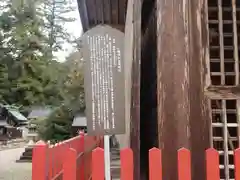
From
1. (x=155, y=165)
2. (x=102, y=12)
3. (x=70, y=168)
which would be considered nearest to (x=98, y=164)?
(x=70, y=168)

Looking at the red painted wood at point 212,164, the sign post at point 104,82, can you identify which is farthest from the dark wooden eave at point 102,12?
the red painted wood at point 212,164

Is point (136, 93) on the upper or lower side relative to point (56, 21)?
lower

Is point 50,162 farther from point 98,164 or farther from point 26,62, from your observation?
point 26,62

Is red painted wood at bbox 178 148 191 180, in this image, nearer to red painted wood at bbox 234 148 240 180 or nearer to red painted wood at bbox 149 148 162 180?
red painted wood at bbox 149 148 162 180

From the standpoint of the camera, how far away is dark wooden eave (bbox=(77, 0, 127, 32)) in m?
7.37

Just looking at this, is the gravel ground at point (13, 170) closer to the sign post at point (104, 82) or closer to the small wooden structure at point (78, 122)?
the small wooden structure at point (78, 122)

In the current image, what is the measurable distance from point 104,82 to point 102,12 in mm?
5813

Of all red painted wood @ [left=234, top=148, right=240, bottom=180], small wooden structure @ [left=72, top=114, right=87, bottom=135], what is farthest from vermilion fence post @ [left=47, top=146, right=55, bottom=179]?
small wooden structure @ [left=72, top=114, right=87, bottom=135]

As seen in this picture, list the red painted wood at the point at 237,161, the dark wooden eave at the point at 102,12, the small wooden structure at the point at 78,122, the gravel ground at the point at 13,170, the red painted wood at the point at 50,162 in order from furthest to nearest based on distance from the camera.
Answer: the small wooden structure at the point at 78,122
the gravel ground at the point at 13,170
the dark wooden eave at the point at 102,12
the red painted wood at the point at 50,162
the red painted wood at the point at 237,161

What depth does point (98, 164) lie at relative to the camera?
96.4 inches

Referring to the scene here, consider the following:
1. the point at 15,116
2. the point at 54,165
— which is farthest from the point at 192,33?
the point at 15,116

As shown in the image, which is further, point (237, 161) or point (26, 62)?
point (26, 62)

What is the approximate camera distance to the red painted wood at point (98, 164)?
2441 mm

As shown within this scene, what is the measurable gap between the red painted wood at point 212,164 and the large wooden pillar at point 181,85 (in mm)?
538
